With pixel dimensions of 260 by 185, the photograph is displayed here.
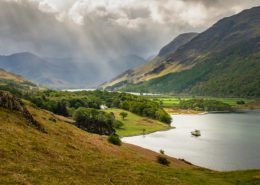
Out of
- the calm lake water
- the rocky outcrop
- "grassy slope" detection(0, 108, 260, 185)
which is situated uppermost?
the rocky outcrop

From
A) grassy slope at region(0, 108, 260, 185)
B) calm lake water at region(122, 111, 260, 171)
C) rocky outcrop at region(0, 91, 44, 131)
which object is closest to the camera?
grassy slope at region(0, 108, 260, 185)

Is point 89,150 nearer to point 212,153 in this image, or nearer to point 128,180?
point 128,180

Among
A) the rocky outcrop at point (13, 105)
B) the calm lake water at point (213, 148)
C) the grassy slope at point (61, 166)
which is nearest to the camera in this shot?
the grassy slope at point (61, 166)

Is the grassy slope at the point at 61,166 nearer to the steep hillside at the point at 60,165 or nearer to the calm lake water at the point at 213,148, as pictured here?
the steep hillside at the point at 60,165

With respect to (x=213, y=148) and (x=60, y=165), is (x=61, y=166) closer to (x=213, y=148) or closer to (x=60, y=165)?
(x=60, y=165)

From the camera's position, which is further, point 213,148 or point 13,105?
point 213,148

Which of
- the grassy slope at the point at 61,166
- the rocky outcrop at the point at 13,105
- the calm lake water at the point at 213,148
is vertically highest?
the rocky outcrop at the point at 13,105

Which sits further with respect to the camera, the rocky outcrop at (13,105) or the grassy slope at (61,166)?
the rocky outcrop at (13,105)

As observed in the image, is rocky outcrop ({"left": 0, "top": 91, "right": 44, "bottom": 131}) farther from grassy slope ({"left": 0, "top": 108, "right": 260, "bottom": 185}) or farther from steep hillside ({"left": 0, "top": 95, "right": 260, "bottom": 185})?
grassy slope ({"left": 0, "top": 108, "right": 260, "bottom": 185})

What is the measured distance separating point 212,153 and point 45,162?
110 metres

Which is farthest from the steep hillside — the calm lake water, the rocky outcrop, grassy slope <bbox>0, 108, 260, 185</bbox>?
the calm lake water

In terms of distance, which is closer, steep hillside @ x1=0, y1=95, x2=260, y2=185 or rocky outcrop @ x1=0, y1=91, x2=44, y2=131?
steep hillside @ x1=0, y1=95, x2=260, y2=185

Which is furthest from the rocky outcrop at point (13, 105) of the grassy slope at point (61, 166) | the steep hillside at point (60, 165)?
the grassy slope at point (61, 166)

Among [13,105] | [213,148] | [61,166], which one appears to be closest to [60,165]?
[61,166]
